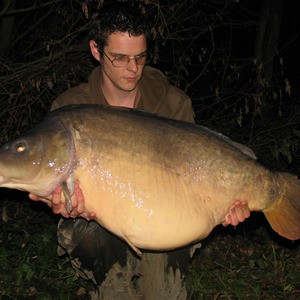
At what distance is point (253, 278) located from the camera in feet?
12.1

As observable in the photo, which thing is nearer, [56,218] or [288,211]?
[288,211]

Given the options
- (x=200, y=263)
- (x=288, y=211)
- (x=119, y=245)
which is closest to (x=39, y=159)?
(x=119, y=245)

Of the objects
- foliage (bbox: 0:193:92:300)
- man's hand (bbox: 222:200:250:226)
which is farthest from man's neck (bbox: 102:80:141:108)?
foliage (bbox: 0:193:92:300)

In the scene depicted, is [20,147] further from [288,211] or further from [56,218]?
[56,218]

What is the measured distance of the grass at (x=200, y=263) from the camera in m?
3.50

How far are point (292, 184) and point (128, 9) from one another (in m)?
1.39

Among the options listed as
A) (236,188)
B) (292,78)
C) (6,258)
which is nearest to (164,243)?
A: (236,188)

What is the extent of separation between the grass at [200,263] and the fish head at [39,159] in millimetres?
1367

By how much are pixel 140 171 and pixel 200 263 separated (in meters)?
1.82

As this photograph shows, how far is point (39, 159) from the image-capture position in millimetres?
2324

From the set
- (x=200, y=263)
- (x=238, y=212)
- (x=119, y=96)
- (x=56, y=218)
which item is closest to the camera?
(x=238, y=212)

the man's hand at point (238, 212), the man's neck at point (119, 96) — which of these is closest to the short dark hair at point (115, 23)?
the man's neck at point (119, 96)

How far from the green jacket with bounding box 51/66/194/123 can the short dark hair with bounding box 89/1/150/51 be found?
0.29 m

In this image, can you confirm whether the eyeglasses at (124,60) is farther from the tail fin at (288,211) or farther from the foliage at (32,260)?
the foliage at (32,260)
